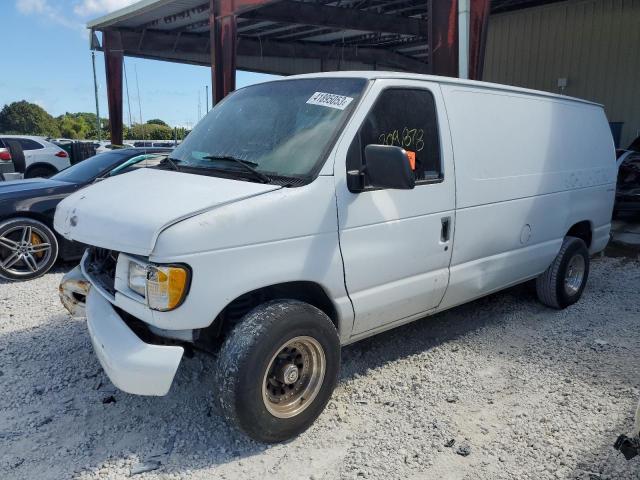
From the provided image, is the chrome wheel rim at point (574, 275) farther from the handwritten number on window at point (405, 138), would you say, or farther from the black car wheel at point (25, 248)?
the black car wheel at point (25, 248)

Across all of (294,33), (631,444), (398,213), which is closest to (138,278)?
(398,213)

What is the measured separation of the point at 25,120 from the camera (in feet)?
195

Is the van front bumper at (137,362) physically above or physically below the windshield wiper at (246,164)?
below

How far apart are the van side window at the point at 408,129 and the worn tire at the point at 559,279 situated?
2055 mm

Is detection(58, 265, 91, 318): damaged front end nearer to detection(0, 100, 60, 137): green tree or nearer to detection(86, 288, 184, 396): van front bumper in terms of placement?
detection(86, 288, 184, 396): van front bumper

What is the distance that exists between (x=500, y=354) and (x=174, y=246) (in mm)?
2798

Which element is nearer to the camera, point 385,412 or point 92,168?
point 385,412

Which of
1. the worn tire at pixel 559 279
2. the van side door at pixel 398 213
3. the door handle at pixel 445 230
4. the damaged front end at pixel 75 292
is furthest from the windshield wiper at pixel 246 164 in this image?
the worn tire at pixel 559 279

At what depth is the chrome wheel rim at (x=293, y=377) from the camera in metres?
2.88

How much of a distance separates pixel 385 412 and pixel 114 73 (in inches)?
615

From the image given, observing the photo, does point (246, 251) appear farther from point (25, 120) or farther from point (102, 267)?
point (25, 120)

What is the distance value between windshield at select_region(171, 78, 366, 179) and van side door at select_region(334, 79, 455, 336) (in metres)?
0.14

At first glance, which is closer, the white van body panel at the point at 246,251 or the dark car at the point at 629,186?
the white van body panel at the point at 246,251

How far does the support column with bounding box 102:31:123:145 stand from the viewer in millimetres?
16000
